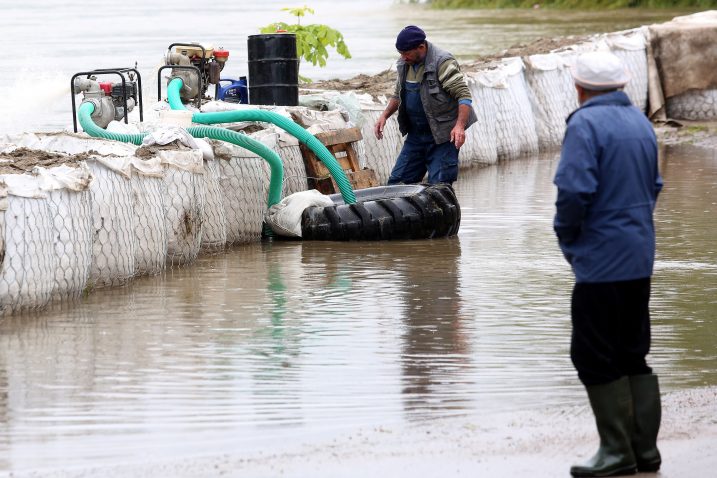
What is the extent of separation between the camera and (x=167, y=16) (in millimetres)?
66250

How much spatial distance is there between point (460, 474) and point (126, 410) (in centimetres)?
168

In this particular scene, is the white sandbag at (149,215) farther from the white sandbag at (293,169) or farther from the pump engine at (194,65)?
the pump engine at (194,65)

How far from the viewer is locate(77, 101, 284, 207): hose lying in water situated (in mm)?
10641

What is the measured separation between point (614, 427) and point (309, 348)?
231 cm

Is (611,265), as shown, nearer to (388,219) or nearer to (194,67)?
(388,219)

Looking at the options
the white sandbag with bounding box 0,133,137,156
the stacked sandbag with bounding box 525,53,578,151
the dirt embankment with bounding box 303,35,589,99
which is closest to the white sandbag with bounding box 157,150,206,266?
the white sandbag with bounding box 0,133,137,156

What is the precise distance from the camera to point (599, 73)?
17.3 ft

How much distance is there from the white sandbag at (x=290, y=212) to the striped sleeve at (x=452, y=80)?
141 cm

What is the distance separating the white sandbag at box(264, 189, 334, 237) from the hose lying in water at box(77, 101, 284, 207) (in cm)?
14

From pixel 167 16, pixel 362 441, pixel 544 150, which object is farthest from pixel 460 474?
pixel 167 16

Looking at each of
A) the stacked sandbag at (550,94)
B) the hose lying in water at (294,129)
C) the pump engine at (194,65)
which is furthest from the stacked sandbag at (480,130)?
the hose lying in water at (294,129)

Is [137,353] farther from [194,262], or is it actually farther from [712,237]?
[712,237]

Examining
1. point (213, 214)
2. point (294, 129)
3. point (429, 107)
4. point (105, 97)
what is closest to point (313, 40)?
point (105, 97)

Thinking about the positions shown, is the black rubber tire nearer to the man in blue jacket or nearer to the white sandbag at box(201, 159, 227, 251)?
the white sandbag at box(201, 159, 227, 251)
